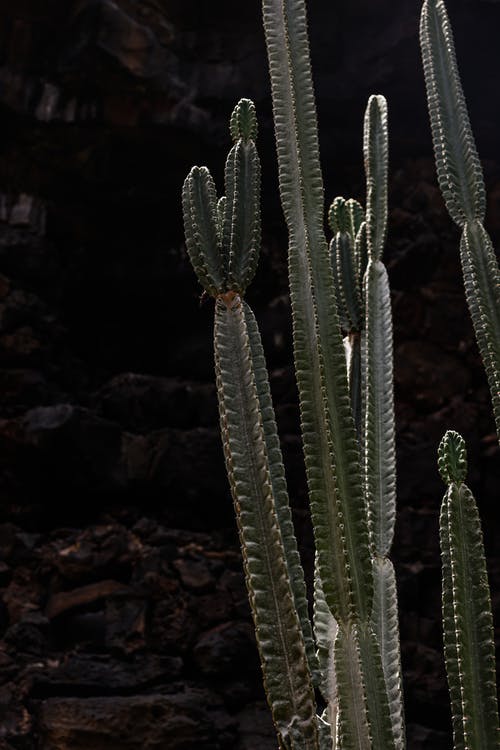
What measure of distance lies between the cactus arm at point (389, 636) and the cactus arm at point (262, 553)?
9.8 inches

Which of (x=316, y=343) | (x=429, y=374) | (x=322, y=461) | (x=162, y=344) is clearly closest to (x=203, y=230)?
(x=316, y=343)

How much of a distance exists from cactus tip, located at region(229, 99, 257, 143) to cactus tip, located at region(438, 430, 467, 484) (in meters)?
0.49

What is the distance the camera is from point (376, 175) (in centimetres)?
145

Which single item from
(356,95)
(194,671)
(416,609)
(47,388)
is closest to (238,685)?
(194,671)

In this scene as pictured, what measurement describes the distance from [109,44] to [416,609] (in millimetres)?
2780

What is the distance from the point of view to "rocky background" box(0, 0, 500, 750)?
3.49 metres

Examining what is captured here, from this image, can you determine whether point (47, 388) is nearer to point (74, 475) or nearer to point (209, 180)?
point (74, 475)

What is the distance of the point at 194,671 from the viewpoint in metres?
3.48

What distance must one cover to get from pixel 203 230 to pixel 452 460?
424 mm

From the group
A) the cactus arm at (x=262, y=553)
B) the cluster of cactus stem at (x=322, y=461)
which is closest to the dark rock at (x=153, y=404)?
the cluster of cactus stem at (x=322, y=461)

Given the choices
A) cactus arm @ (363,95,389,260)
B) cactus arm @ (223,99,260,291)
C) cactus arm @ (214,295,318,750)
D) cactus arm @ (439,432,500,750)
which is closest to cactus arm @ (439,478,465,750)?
cactus arm @ (439,432,500,750)

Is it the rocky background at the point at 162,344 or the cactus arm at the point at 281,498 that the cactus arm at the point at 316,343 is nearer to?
the cactus arm at the point at 281,498

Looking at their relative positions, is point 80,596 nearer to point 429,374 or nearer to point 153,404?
point 153,404

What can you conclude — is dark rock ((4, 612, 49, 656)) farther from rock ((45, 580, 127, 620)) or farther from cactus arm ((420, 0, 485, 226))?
cactus arm ((420, 0, 485, 226))
